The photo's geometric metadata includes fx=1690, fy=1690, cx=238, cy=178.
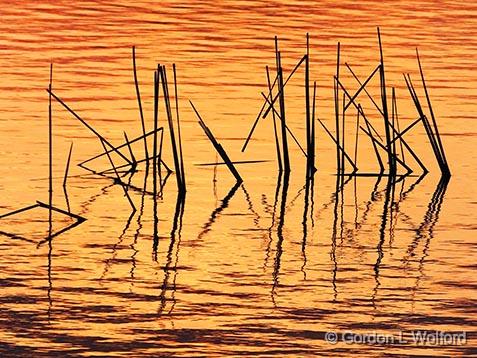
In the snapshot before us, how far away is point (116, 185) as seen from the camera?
15375 mm

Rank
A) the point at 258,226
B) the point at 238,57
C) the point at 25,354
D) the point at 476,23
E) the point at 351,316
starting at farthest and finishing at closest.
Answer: the point at 476,23 < the point at 238,57 < the point at 258,226 < the point at 351,316 < the point at 25,354

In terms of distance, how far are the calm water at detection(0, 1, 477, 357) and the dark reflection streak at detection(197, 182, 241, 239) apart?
0.05 feet

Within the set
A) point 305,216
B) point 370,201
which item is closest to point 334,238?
point 305,216

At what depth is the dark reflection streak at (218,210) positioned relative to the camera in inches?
534

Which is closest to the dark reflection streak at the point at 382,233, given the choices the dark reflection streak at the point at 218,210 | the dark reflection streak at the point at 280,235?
the dark reflection streak at the point at 280,235

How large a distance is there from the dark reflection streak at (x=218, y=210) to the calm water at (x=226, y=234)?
16 millimetres

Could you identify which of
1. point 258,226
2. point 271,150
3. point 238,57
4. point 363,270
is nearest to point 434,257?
point 363,270

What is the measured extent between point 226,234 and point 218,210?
3.41 ft

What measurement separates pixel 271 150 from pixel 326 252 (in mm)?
4576

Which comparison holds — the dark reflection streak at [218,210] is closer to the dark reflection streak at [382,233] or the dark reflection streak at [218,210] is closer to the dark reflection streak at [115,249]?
the dark reflection streak at [115,249]

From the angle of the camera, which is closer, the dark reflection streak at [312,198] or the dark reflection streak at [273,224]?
the dark reflection streak at [273,224]

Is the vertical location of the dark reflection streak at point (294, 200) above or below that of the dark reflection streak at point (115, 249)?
above

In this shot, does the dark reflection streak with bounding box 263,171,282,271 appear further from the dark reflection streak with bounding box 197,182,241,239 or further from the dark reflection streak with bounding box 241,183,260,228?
the dark reflection streak with bounding box 197,182,241,239

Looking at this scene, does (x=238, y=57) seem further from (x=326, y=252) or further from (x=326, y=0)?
(x=326, y=252)
